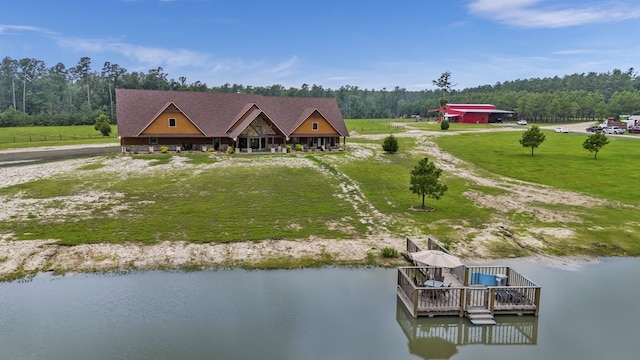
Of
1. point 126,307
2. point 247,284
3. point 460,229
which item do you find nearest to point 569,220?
point 460,229

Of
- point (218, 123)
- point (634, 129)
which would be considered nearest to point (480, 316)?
point (218, 123)

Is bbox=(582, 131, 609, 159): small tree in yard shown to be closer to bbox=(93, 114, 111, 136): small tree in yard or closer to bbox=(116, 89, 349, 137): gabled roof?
bbox=(116, 89, 349, 137): gabled roof

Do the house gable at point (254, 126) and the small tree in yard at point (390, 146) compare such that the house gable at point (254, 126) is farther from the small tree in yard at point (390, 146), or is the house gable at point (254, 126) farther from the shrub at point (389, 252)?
the shrub at point (389, 252)

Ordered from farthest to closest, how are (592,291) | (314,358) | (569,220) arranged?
(569,220), (592,291), (314,358)

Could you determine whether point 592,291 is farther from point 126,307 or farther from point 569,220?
point 126,307

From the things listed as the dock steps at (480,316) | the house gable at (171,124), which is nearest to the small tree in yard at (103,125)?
the house gable at (171,124)

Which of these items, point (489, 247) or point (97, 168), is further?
point (97, 168)
